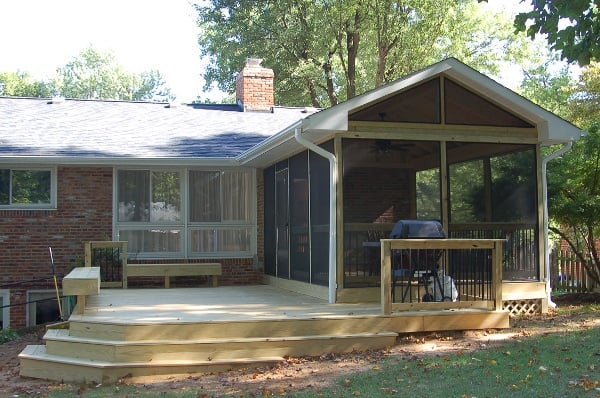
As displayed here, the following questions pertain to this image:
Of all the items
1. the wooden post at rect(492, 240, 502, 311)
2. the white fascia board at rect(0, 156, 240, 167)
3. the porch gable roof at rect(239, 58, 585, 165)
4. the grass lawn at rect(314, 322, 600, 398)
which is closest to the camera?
the grass lawn at rect(314, 322, 600, 398)

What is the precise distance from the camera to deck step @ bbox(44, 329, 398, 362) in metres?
7.29

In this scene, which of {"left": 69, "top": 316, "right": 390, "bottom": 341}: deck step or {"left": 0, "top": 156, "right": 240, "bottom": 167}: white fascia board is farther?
{"left": 0, "top": 156, "right": 240, "bottom": 167}: white fascia board

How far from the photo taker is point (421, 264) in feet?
29.1

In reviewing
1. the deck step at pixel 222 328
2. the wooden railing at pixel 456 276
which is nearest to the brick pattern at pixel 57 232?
the deck step at pixel 222 328

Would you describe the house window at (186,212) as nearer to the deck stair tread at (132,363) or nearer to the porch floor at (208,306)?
the porch floor at (208,306)

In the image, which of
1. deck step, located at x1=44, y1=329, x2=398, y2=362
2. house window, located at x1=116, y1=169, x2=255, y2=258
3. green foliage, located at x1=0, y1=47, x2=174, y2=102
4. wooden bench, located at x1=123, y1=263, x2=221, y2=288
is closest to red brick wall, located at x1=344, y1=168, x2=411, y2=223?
deck step, located at x1=44, y1=329, x2=398, y2=362

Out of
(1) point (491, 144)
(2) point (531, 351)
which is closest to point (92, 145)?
(1) point (491, 144)

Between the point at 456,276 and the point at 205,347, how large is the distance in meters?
4.11

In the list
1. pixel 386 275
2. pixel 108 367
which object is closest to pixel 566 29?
pixel 386 275

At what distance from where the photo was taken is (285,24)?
83.4ft

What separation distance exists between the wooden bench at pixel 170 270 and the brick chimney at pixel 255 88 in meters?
5.79

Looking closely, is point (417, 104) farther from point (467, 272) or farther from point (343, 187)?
point (467, 272)

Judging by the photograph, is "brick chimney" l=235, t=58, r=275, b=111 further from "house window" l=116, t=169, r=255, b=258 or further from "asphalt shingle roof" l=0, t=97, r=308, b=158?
Result: "house window" l=116, t=169, r=255, b=258

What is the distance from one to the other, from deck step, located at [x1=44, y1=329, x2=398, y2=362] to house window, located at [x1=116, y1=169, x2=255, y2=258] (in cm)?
536
